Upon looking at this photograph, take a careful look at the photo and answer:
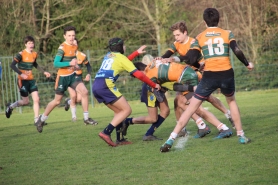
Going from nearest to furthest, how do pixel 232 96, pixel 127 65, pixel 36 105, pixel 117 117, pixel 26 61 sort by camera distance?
pixel 232 96 < pixel 127 65 < pixel 117 117 < pixel 36 105 < pixel 26 61

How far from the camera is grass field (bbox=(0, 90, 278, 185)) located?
241 inches

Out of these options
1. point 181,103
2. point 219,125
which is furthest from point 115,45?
point 219,125

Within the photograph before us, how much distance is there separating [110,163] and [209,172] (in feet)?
5.45

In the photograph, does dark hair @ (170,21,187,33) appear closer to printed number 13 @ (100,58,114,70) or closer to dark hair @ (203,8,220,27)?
printed number 13 @ (100,58,114,70)

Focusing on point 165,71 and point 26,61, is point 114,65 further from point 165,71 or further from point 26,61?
point 26,61

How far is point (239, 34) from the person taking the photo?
90.7 feet

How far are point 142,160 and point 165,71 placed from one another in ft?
6.14

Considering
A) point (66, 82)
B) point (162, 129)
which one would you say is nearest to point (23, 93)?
point (66, 82)

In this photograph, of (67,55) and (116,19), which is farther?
(116,19)

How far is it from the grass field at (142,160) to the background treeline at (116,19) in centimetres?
1617

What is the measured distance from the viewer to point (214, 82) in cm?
780

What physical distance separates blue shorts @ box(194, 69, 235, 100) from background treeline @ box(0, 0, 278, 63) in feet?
57.9

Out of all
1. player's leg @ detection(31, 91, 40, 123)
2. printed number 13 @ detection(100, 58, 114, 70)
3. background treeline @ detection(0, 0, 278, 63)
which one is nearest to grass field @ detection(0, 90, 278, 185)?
printed number 13 @ detection(100, 58, 114, 70)

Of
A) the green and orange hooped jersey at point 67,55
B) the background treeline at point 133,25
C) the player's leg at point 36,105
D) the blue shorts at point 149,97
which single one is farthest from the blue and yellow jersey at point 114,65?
the background treeline at point 133,25
